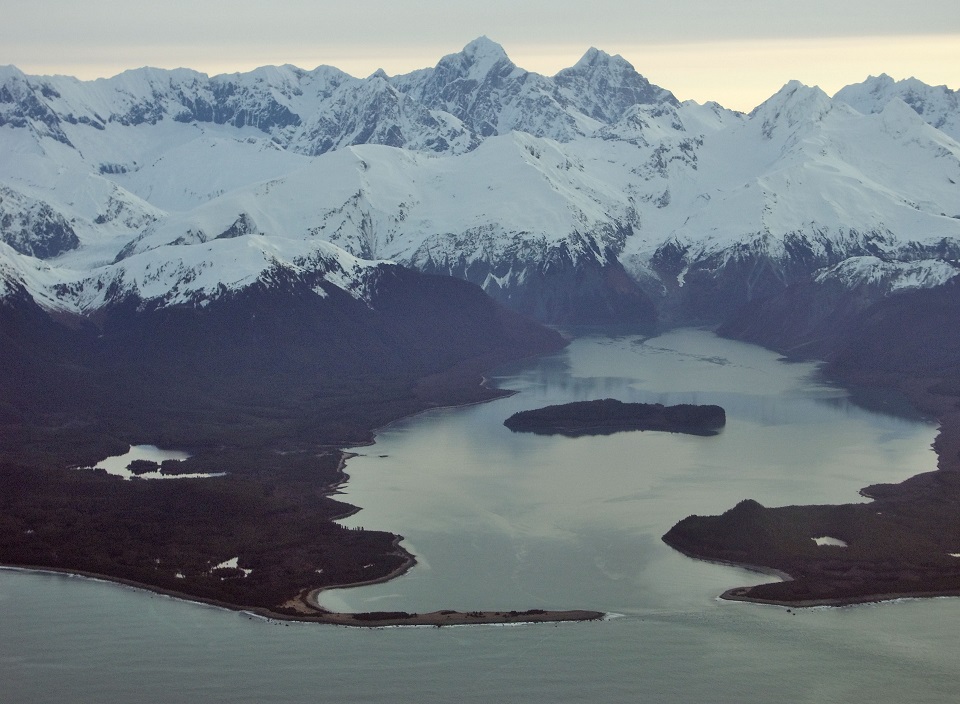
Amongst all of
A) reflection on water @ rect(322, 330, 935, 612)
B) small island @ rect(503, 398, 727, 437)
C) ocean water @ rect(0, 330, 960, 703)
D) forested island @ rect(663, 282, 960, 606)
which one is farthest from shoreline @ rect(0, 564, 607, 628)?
small island @ rect(503, 398, 727, 437)

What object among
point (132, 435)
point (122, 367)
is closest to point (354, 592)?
point (132, 435)

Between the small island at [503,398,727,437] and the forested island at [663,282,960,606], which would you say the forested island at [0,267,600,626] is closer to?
the small island at [503,398,727,437]

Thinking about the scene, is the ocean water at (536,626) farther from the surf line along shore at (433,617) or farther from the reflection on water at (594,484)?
the surf line along shore at (433,617)

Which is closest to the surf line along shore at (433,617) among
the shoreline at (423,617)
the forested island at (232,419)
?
the shoreline at (423,617)

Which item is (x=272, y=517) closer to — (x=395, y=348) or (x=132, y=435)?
(x=132, y=435)

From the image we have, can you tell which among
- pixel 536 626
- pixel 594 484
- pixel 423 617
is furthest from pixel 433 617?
pixel 594 484
